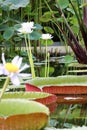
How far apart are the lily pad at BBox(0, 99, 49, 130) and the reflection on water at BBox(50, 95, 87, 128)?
8cm

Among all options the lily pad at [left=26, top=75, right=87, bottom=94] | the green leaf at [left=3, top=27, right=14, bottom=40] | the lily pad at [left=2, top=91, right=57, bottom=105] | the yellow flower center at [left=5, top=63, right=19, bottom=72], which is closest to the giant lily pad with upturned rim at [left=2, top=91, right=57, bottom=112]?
the lily pad at [left=2, top=91, right=57, bottom=105]

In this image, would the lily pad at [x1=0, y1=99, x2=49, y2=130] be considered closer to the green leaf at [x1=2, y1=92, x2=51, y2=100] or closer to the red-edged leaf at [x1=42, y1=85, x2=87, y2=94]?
the green leaf at [x1=2, y1=92, x2=51, y2=100]

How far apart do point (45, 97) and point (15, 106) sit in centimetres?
10

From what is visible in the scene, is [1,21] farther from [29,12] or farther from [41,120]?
[41,120]

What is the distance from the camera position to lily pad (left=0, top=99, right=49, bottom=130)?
73 cm

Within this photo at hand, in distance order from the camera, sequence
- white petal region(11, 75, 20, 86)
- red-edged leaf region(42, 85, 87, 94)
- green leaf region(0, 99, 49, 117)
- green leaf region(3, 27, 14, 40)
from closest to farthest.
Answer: white petal region(11, 75, 20, 86), green leaf region(0, 99, 49, 117), red-edged leaf region(42, 85, 87, 94), green leaf region(3, 27, 14, 40)

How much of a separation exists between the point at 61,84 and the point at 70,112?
0.16m

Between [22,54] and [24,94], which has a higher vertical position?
[24,94]

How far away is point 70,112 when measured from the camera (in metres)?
0.96

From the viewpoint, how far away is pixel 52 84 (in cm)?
112

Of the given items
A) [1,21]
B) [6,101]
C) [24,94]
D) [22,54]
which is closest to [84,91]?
[24,94]

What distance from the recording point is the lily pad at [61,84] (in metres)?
1.04

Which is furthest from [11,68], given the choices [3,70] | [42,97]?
[42,97]

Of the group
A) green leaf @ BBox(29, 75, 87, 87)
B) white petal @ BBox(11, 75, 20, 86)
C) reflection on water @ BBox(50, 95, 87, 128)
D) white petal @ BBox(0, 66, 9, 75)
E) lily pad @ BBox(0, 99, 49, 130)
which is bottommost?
reflection on water @ BBox(50, 95, 87, 128)
